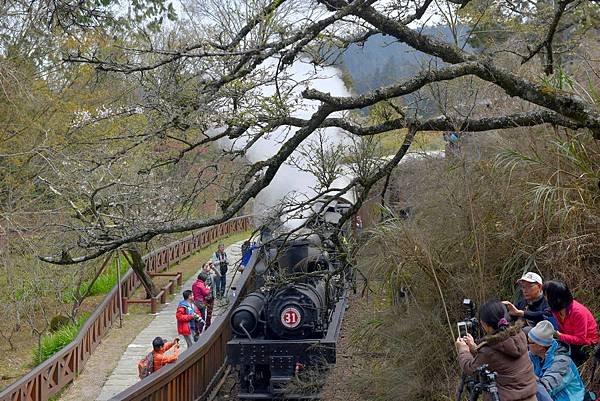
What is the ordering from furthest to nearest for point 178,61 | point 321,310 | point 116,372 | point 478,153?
point 116,372, point 321,310, point 478,153, point 178,61

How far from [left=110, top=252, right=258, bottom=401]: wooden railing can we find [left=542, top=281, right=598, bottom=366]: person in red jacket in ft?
14.7

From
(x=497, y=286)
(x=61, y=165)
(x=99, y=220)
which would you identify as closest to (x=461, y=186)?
(x=497, y=286)

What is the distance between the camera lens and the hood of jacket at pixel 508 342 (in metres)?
4.66

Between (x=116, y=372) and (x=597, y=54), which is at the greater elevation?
(x=597, y=54)

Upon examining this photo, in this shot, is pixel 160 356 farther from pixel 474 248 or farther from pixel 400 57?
pixel 400 57

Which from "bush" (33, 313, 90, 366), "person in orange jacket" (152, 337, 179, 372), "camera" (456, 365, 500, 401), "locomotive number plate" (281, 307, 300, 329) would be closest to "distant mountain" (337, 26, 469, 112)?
"camera" (456, 365, 500, 401)

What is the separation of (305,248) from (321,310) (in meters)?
Result: 1.26

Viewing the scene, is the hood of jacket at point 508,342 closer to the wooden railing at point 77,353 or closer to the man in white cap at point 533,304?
the man in white cap at point 533,304

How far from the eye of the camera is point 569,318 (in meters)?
5.44

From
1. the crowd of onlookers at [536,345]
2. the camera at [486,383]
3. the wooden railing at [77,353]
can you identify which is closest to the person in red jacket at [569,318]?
the crowd of onlookers at [536,345]

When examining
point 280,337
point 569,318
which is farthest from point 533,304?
point 280,337

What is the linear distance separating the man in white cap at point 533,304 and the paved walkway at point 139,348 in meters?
5.61

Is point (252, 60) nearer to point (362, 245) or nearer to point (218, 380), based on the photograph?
point (362, 245)

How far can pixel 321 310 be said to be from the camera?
11336 millimetres
